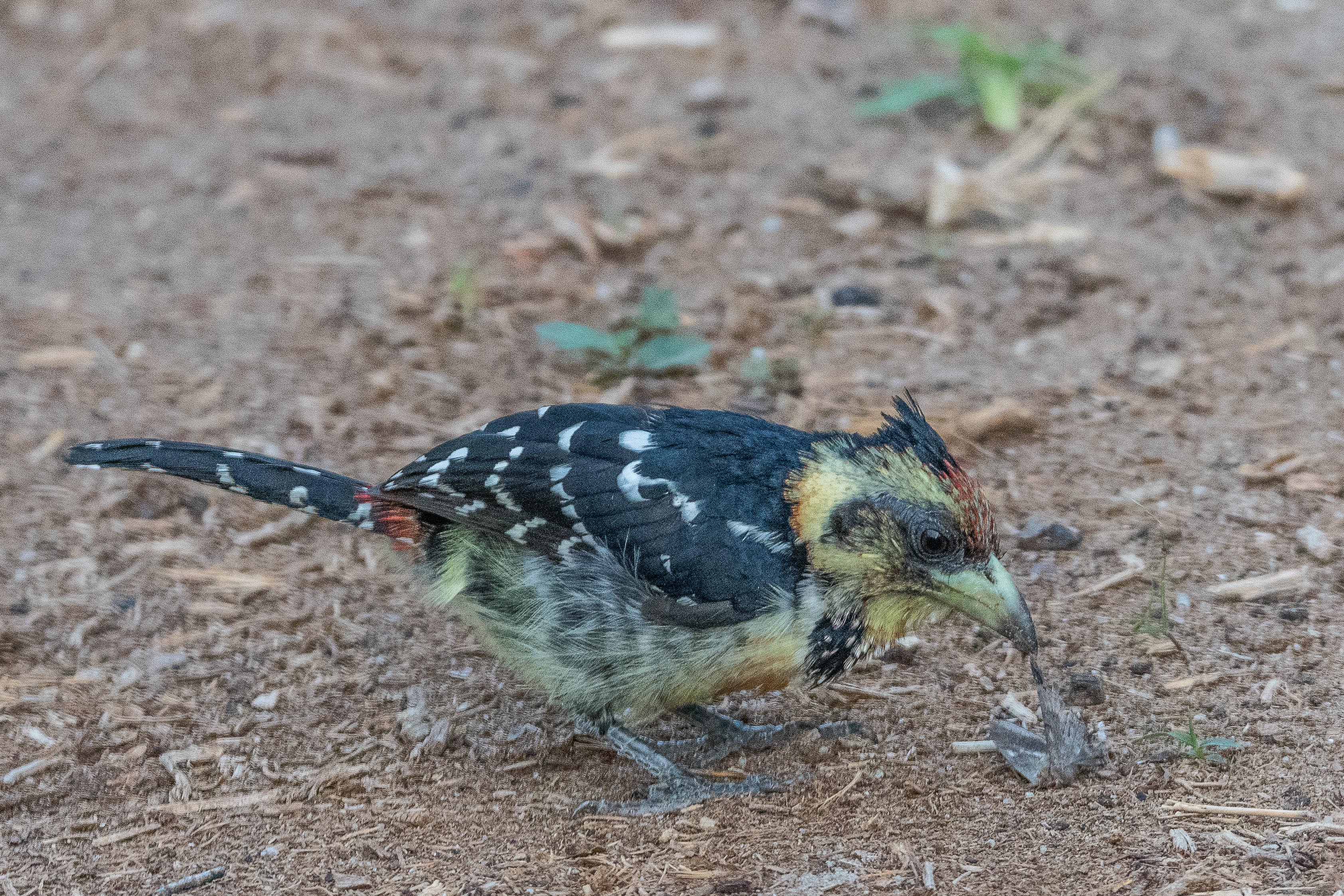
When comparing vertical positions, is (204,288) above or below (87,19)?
below

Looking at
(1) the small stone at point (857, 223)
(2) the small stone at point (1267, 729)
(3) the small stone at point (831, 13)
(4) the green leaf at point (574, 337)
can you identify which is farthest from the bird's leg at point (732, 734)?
(3) the small stone at point (831, 13)

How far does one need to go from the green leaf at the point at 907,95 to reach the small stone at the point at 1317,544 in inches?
125

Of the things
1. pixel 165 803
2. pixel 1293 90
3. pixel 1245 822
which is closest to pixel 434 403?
pixel 165 803

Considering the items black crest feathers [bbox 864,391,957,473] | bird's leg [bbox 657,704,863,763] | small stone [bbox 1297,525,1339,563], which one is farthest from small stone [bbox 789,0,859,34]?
bird's leg [bbox 657,704,863,763]

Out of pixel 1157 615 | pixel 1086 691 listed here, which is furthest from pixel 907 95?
pixel 1086 691

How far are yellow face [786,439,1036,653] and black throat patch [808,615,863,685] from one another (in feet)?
0.09

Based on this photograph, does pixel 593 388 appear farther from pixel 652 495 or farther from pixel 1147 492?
pixel 1147 492

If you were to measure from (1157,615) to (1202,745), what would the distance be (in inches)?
22.4

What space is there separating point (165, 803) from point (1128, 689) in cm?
260

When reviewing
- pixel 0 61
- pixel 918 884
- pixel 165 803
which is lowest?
pixel 165 803

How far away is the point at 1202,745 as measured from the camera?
3.20 meters

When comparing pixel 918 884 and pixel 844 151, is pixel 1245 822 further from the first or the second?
pixel 844 151

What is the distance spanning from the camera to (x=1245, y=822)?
294 cm

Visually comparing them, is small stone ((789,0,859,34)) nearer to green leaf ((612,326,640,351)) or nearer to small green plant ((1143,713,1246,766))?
green leaf ((612,326,640,351))
